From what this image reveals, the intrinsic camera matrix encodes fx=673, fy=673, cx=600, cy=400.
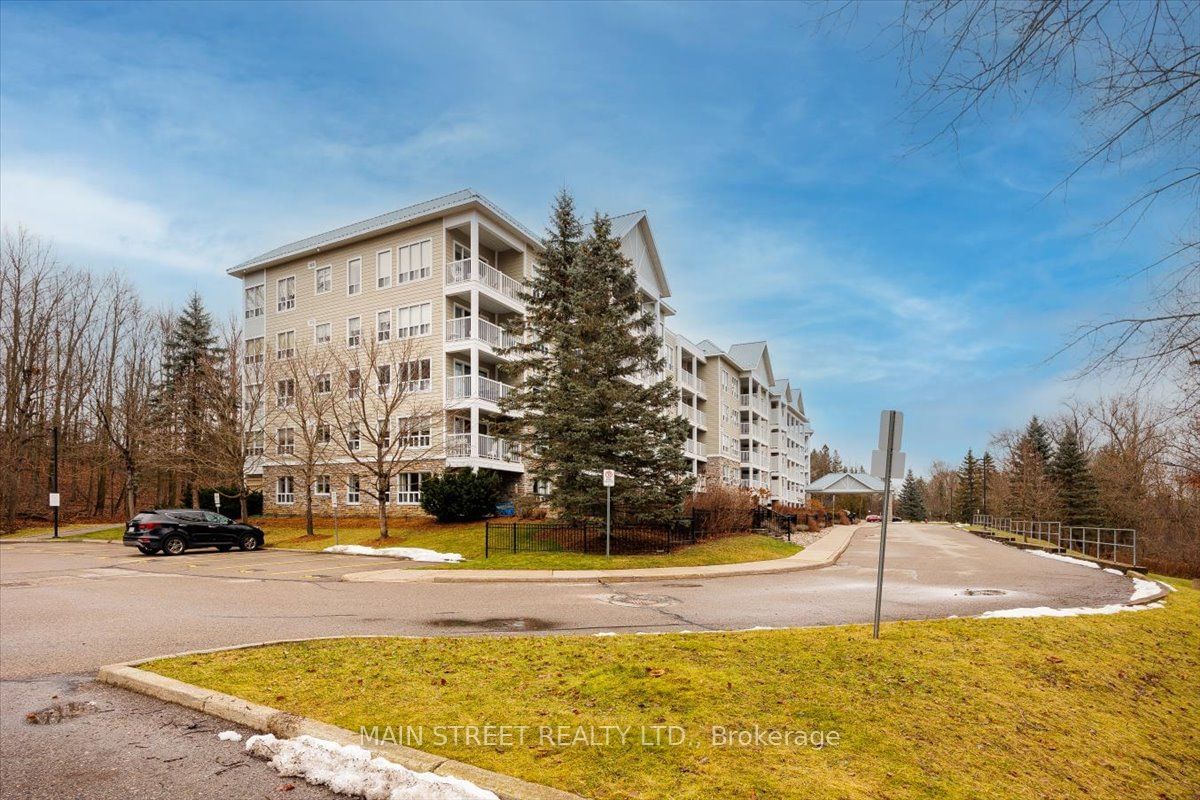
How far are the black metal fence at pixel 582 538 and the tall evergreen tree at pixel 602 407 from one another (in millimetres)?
785

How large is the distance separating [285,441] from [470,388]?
12607 millimetres

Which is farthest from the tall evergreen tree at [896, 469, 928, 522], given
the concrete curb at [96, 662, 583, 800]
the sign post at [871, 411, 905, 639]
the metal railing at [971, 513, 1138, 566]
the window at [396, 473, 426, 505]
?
the concrete curb at [96, 662, 583, 800]

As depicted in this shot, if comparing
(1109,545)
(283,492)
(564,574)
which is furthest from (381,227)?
(1109,545)

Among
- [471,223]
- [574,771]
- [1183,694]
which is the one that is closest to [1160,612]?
[1183,694]

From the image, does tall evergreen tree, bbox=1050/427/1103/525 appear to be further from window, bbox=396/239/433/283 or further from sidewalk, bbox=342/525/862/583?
window, bbox=396/239/433/283

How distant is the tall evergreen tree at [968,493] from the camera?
3853 inches

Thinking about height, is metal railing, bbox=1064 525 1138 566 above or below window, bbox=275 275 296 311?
below

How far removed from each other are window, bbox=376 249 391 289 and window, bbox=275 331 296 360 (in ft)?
22.7

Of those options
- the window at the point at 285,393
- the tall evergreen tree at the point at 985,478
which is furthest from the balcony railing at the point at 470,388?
the tall evergreen tree at the point at 985,478

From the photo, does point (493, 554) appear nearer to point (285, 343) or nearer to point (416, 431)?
point (416, 431)

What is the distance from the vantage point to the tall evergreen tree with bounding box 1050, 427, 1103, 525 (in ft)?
164

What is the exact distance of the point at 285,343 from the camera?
3869cm

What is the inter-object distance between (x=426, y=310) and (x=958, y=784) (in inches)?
1238

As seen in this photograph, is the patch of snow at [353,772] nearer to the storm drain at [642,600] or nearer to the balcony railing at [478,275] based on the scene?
the storm drain at [642,600]
